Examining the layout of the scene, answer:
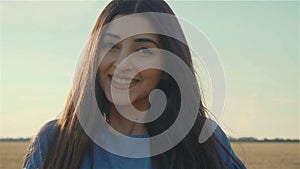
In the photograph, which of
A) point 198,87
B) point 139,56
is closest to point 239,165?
point 198,87

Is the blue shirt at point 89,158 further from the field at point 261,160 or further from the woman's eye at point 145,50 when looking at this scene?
the field at point 261,160

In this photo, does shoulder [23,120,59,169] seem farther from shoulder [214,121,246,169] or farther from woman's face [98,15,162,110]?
shoulder [214,121,246,169]

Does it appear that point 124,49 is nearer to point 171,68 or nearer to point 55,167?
point 171,68

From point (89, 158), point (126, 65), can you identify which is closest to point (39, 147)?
point (89, 158)

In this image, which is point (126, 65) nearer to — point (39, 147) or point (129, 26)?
point (129, 26)

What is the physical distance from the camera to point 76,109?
2.87 metres

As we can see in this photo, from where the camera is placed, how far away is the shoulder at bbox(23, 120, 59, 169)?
2.84m

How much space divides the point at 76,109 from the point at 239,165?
0.86m

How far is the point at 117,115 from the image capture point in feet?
10.0

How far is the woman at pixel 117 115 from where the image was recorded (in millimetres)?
2854

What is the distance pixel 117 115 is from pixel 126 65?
321 millimetres

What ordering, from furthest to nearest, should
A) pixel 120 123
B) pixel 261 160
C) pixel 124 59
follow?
pixel 261 160 < pixel 120 123 < pixel 124 59

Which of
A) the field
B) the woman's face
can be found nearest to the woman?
the woman's face

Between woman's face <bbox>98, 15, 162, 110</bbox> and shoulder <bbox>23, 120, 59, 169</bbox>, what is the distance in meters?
0.32
